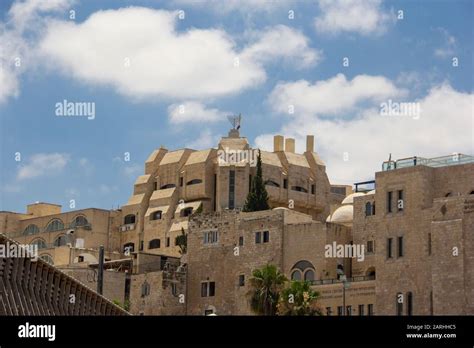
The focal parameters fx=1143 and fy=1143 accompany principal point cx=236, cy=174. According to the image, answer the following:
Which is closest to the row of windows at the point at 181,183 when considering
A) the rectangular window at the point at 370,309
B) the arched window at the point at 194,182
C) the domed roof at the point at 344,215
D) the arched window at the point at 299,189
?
the arched window at the point at 194,182

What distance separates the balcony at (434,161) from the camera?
68.0 metres

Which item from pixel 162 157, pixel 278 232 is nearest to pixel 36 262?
pixel 278 232

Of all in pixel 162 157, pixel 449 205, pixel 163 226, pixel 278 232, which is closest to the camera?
pixel 449 205

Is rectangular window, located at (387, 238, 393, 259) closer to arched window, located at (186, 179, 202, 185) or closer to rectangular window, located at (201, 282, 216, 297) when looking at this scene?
rectangular window, located at (201, 282, 216, 297)

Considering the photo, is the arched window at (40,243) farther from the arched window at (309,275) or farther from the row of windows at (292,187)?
the arched window at (309,275)

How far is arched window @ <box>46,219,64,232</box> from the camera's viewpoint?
107 metres

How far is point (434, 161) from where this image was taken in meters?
68.8

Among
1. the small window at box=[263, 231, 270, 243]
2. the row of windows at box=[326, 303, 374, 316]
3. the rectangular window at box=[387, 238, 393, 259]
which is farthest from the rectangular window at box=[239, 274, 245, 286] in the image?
the rectangular window at box=[387, 238, 393, 259]

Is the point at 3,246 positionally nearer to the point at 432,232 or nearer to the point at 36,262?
the point at 36,262

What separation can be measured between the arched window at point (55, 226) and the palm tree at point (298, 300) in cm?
4277

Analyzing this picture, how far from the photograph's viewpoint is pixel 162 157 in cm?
10969

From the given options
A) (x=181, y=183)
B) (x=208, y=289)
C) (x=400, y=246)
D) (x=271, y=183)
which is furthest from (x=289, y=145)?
(x=400, y=246)

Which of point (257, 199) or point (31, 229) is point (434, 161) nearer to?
point (257, 199)
